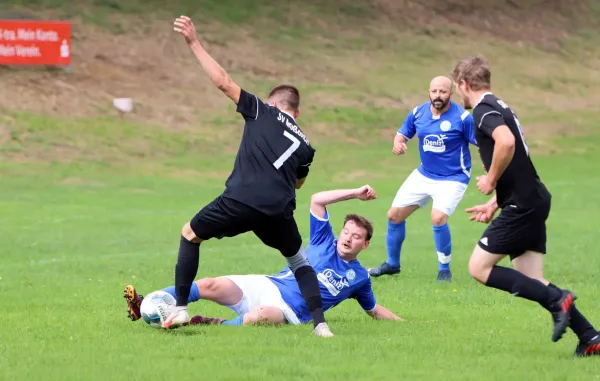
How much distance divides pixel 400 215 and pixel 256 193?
5160 mm

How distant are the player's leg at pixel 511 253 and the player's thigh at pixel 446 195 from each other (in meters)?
5.01

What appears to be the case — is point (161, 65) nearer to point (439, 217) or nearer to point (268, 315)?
point (439, 217)

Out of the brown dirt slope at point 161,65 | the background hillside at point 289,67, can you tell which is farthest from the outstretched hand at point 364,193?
the brown dirt slope at point 161,65

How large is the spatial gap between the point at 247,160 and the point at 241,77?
2896cm

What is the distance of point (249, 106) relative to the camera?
27.4 ft

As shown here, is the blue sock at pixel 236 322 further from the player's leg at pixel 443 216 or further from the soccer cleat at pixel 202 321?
the player's leg at pixel 443 216

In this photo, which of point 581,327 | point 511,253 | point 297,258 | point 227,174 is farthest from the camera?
point 227,174

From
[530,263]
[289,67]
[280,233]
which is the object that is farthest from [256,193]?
[289,67]

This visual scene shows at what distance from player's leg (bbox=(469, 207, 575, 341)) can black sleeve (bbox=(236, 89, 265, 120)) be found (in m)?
1.94

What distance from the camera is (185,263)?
8461 mm

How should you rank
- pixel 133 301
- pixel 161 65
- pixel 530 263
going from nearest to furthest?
1. pixel 530 263
2. pixel 133 301
3. pixel 161 65

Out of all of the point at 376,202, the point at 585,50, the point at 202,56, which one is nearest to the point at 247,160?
the point at 202,56

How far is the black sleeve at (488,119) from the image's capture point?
7.56 meters

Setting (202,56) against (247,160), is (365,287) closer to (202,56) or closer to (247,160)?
(247,160)
